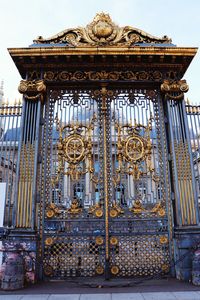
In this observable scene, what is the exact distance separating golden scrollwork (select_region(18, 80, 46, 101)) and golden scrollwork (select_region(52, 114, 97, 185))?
0.91 metres

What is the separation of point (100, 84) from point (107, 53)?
897mm

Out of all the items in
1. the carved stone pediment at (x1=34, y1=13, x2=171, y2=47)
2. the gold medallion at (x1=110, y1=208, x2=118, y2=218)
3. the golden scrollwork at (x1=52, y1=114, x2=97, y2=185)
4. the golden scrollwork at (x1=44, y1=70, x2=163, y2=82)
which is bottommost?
the gold medallion at (x1=110, y1=208, x2=118, y2=218)

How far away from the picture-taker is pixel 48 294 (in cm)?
546

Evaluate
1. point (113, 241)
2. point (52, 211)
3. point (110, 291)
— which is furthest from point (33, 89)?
point (110, 291)

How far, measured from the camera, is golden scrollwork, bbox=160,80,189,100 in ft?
25.9

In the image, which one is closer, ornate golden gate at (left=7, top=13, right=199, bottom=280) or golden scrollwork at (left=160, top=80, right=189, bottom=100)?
ornate golden gate at (left=7, top=13, right=199, bottom=280)

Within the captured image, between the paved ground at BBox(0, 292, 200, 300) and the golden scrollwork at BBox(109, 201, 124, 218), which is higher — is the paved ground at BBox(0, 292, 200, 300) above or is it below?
below

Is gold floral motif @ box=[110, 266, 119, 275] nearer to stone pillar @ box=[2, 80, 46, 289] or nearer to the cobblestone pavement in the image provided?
the cobblestone pavement

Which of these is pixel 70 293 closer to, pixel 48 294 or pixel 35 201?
pixel 48 294

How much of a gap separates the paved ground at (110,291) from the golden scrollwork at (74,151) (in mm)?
2533

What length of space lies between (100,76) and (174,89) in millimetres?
2203

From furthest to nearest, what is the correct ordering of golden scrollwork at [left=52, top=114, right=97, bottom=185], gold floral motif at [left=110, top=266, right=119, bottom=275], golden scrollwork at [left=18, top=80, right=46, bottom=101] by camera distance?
A: golden scrollwork at [left=18, top=80, right=46, bottom=101], golden scrollwork at [left=52, top=114, right=97, bottom=185], gold floral motif at [left=110, top=266, right=119, bottom=275]

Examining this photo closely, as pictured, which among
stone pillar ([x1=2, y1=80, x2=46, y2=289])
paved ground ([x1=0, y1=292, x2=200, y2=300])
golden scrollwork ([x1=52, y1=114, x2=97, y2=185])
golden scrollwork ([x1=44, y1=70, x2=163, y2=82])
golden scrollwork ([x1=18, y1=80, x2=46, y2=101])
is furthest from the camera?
golden scrollwork ([x1=44, y1=70, x2=163, y2=82])

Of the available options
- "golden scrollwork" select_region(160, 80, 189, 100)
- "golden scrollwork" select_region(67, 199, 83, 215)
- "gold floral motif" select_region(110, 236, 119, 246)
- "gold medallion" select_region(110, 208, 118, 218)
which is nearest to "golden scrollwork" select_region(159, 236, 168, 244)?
"gold floral motif" select_region(110, 236, 119, 246)
